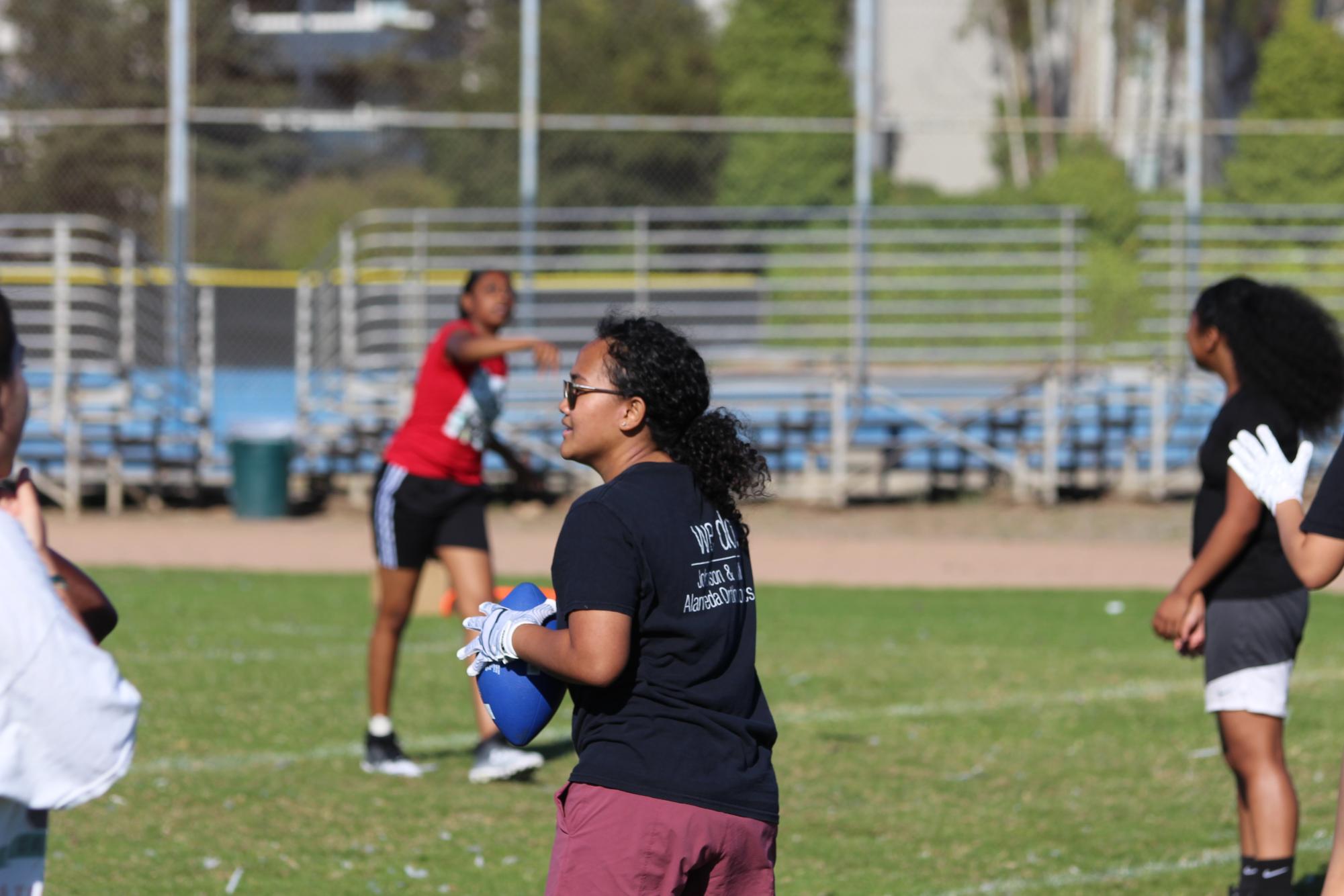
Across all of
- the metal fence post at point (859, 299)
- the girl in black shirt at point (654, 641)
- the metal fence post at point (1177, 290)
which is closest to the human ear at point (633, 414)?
the girl in black shirt at point (654, 641)

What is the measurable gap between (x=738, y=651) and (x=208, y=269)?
19.5 meters

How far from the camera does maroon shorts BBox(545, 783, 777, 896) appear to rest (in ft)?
A: 10.0

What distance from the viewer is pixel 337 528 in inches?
650

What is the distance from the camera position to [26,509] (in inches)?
99.2

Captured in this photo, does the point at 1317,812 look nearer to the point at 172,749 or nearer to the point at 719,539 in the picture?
the point at 719,539

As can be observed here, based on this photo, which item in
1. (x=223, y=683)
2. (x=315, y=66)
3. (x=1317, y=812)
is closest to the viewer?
(x=1317, y=812)

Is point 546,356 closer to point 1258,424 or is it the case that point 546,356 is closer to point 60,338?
point 1258,424

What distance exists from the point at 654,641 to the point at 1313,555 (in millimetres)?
1467

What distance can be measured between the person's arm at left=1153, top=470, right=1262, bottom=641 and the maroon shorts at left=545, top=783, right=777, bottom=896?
2052 millimetres

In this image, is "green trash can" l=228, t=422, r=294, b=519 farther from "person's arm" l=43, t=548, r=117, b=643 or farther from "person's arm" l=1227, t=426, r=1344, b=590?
"person's arm" l=43, t=548, r=117, b=643

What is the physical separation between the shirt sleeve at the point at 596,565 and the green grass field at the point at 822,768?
236cm

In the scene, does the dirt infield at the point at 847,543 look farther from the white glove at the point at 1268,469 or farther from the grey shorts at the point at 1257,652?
the white glove at the point at 1268,469

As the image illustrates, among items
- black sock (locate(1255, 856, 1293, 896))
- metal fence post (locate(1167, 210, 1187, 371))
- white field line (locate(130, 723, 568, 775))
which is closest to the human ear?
black sock (locate(1255, 856, 1293, 896))

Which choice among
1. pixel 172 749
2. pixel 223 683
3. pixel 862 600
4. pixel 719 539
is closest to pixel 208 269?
pixel 862 600
